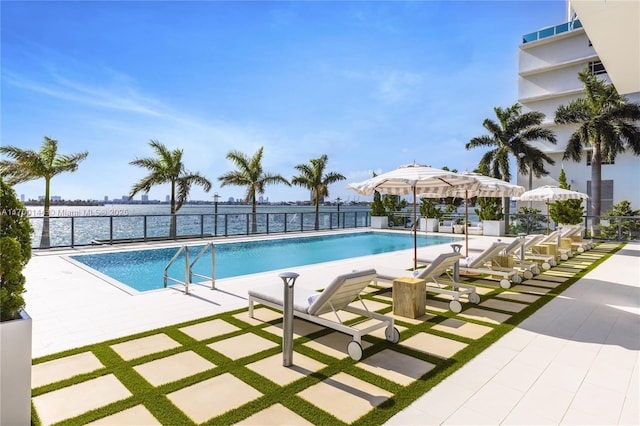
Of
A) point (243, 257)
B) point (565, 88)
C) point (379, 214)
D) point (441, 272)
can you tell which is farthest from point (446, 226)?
point (565, 88)

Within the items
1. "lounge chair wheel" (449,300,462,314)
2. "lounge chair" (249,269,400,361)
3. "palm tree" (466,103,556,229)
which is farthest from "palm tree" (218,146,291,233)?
"lounge chair" (249,269,400,361)

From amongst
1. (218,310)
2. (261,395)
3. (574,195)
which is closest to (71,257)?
(218,310)

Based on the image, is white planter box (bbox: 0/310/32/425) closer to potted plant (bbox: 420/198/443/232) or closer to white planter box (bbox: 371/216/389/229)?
potted plant (bbox: 420/198/443/232)

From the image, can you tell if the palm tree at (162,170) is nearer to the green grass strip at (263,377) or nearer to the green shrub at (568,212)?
the green grass strip at (263,377)

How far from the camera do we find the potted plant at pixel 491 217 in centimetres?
1811

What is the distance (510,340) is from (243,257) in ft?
29.5

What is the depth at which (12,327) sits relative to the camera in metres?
2.31

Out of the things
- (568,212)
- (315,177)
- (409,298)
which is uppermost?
(315,177)

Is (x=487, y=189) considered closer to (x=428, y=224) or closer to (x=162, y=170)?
(x=428, y=224)

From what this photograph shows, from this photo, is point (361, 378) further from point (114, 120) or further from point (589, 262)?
point (114, 120)

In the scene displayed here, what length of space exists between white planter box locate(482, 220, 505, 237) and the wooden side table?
47.8 ft

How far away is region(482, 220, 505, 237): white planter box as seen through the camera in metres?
18.0

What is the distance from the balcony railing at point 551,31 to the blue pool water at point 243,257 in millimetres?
23720

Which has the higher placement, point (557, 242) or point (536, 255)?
point (557, 242)
